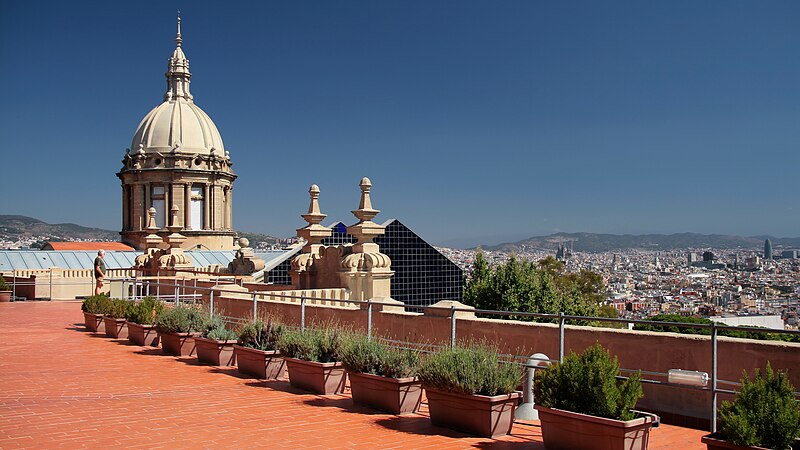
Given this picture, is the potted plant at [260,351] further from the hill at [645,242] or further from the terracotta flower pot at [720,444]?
the hill at [645,242]

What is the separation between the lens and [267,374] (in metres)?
11.1

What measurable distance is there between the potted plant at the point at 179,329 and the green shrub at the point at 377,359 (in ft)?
17.7

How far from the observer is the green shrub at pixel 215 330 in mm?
12664

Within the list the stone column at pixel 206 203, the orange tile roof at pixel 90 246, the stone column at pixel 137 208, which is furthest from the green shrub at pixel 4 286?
the stone column at pixel 206 203

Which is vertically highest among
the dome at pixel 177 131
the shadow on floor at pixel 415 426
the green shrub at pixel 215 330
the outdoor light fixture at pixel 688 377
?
the dome at pixel 177 131

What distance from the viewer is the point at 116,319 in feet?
54.2

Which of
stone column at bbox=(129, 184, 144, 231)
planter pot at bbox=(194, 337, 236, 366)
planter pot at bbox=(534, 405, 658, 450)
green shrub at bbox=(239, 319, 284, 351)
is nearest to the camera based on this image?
planter pot at bbox=(534, 405, 658, 450)

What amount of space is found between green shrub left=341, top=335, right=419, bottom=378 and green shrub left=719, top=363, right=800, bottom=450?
12.4ft

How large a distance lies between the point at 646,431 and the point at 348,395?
174 inches

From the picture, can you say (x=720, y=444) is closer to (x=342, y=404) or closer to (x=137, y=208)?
(x=342, y=404)

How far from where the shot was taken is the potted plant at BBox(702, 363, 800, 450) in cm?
563

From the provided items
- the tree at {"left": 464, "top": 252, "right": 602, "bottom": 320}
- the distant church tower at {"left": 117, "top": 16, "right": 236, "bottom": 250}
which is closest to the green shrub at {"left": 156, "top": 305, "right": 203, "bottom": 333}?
the tree at {"left": 464, "top": 252, "right": 602, "bottom": 320}

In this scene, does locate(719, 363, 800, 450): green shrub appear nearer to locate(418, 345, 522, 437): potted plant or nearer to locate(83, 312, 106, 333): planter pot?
locate(418, 345, 522, 437): potted plant

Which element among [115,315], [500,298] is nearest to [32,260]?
[500,298]
